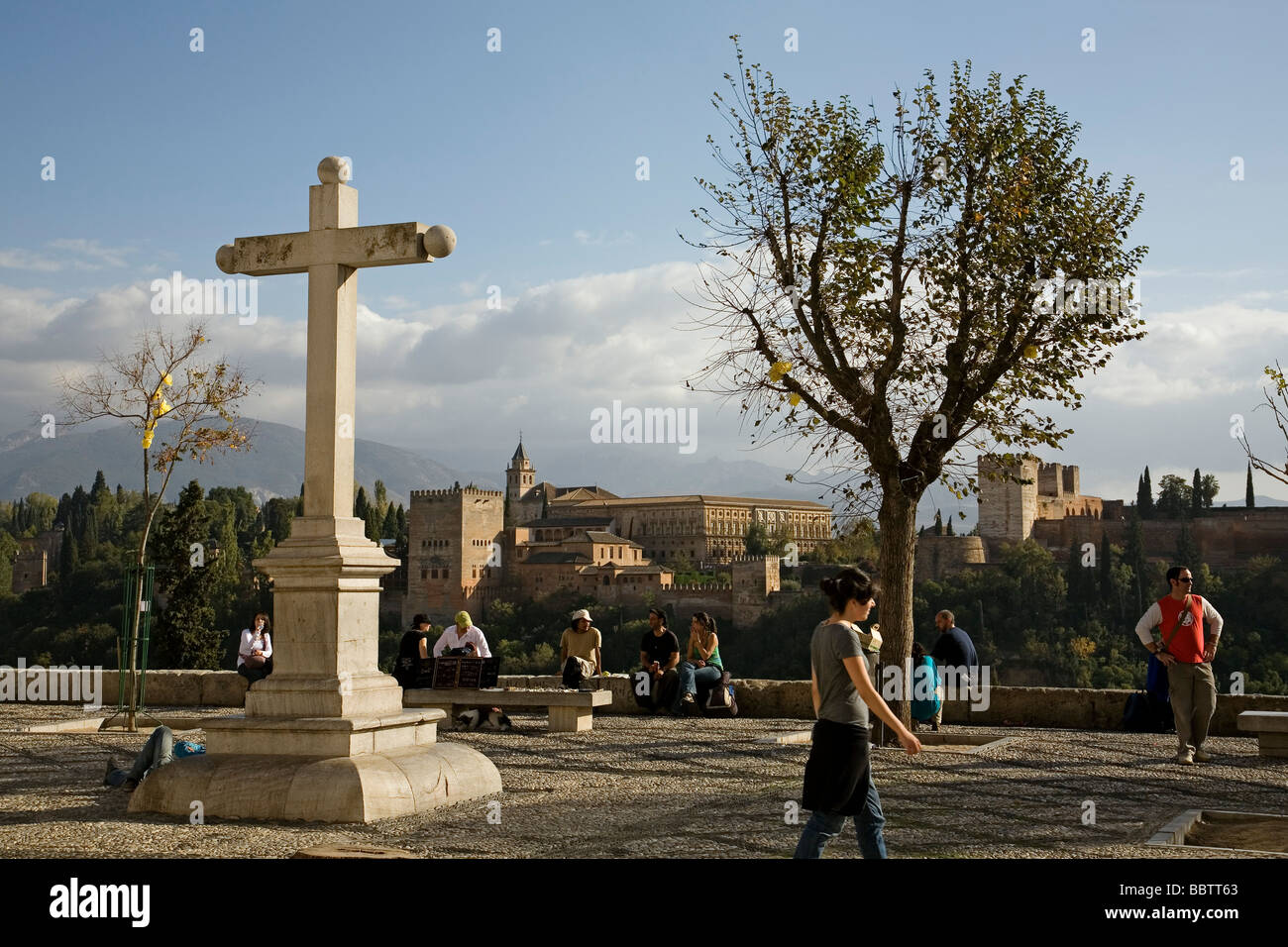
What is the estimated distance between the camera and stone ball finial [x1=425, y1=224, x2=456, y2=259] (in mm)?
7191

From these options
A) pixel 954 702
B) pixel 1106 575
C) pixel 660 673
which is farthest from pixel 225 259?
pixel 1106 575

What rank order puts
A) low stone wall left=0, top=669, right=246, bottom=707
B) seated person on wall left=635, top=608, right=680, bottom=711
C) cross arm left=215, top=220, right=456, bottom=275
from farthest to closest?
low stone wall left=0, top=669, right=246, bottom=707, seated person on wall left=635, top=608, right=680, bottom=711, cross arm left=215, top=220, right=456, bottom=275

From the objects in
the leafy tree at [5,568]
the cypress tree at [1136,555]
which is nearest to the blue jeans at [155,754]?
the leafy tree at [5,568]

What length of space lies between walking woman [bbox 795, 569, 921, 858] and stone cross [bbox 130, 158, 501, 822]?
2737 millimetres

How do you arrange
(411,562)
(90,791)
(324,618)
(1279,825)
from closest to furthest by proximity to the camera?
(1279,825) < (324,618) < (90,791) < (411,562)

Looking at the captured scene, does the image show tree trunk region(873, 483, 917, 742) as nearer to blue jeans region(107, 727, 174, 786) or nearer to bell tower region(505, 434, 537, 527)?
blue jeans region(107, 727, 174, 786)

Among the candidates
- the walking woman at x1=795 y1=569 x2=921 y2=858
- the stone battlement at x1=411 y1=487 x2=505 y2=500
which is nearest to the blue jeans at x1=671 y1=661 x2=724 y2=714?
the walking woman at x1=795 y1=569 x2=921 y2=858

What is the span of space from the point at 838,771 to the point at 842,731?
0.51 ft

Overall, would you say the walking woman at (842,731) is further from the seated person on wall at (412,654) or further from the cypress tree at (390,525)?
the cypress tree at (390,525)

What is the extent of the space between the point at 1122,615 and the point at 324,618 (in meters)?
74.5
